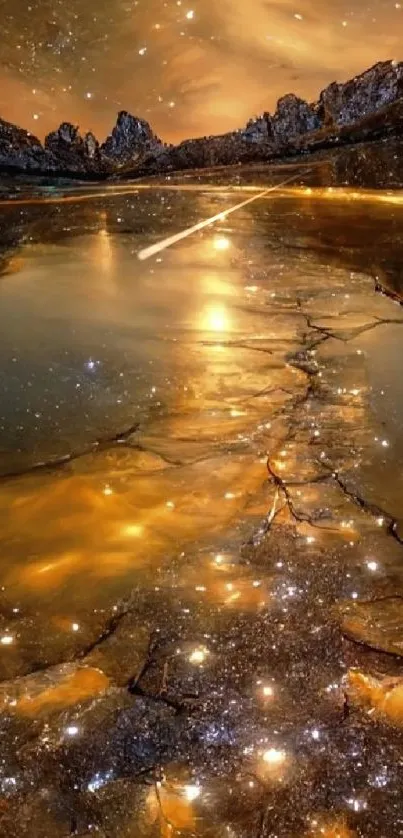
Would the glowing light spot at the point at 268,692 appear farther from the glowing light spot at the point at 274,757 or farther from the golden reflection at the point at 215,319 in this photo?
the golden reflection at the point at 215,319

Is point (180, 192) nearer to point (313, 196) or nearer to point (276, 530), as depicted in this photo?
point (313, 196)

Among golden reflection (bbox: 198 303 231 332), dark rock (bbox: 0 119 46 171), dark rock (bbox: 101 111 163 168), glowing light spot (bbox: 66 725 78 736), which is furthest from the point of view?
dark rock (bbox: 101 111 163 168)

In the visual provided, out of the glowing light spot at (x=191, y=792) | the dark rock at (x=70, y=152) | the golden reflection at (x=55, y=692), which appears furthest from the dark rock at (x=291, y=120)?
the glowing light spot at (x=191, y=792)

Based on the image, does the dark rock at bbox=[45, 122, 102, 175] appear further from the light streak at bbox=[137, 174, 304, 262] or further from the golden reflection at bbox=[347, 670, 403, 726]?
the golden reflection at bbox=[347, 670, 403, 726]

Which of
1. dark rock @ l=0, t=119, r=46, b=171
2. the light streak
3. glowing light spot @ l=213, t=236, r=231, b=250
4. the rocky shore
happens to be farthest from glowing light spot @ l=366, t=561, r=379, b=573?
dark rock @ l=0, t=119, r=46, b=171

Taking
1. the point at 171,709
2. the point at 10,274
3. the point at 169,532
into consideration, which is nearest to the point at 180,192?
the point at 10,274
